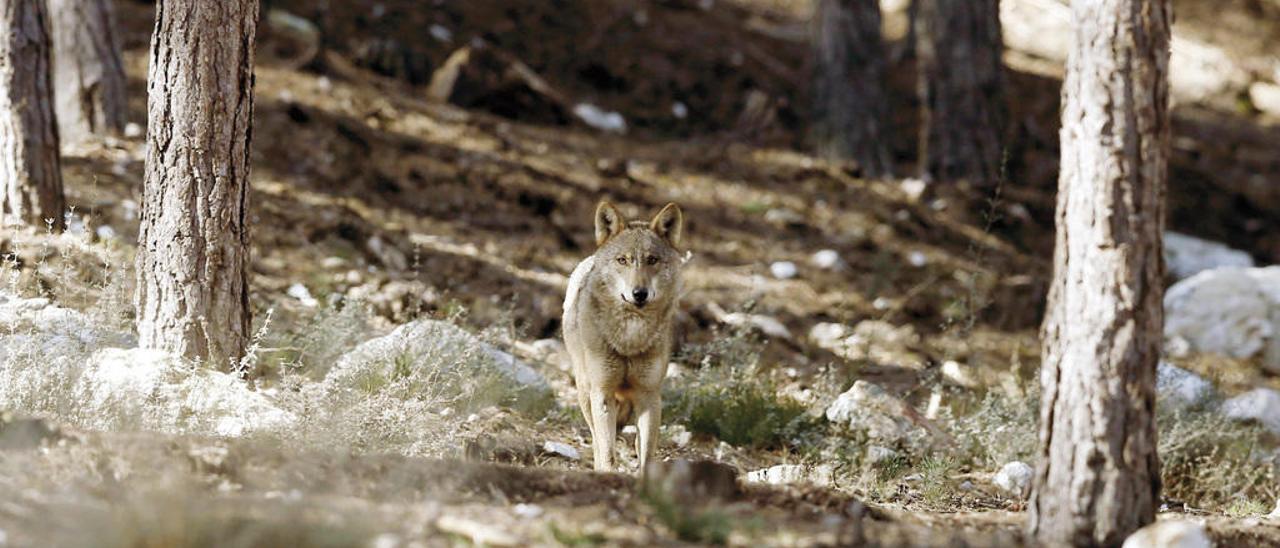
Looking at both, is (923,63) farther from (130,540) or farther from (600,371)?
(130,540)

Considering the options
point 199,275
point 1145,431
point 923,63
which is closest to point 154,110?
point 199,275

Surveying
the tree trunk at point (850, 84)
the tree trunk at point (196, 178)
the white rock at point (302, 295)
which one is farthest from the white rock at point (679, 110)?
the tree trunk at point (196, 178)

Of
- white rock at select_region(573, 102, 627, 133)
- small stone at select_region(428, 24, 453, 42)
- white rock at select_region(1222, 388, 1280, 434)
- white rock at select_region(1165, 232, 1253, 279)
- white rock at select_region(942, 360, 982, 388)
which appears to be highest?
small stone at select_region(428, 24, 453, 42)

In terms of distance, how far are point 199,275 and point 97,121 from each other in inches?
195

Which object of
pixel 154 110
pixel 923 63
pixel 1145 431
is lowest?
pixel 1145 431

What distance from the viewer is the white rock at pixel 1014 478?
8048mm

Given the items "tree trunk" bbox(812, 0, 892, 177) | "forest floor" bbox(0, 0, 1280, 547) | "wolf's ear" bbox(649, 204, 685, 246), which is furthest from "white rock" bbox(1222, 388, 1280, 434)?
"tree trunk" bbox(812, 0, 892, 177)

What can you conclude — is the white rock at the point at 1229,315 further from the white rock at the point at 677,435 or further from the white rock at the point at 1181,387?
Answer: the white rock at the point at 677,435

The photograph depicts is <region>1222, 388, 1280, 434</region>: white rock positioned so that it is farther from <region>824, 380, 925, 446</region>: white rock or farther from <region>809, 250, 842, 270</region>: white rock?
<region>809, 250, 842, 270</region>: white rock

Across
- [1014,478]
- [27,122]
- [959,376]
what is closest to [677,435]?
[1014,478]

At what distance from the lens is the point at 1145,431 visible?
5578 millimetres

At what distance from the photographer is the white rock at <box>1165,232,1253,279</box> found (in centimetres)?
1389

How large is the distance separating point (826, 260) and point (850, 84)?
2299 millimetres

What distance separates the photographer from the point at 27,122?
9258mm
